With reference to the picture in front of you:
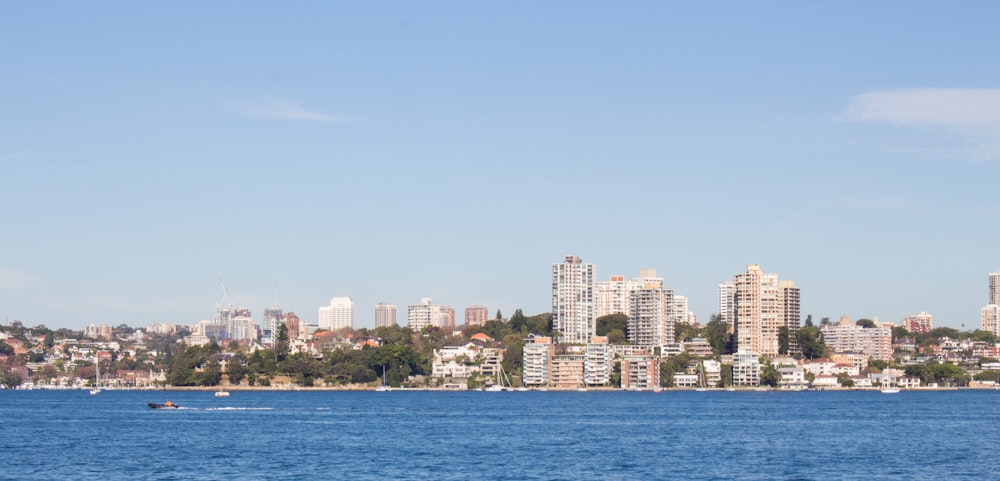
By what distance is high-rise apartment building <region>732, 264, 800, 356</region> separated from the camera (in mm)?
188000

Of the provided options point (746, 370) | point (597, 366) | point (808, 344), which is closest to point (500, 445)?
point (597, 366)

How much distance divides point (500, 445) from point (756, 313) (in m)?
130

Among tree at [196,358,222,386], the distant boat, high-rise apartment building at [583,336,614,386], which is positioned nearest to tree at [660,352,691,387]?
high-rise apartment building at [583,336,614,386]

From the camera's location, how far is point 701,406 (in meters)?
114

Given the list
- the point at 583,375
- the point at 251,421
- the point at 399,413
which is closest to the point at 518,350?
the point at 583,375

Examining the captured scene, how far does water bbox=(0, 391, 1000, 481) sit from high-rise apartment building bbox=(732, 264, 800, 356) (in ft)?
282

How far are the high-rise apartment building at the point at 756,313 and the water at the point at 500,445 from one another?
8610cm

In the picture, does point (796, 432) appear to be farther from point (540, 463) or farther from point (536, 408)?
point (536, 408)

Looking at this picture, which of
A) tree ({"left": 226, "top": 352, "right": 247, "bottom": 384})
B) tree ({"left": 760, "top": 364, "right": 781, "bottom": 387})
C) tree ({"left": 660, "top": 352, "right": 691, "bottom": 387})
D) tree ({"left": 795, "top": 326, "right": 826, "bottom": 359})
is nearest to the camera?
tree ({"left": 760, "top": 364, "right": 781, "bottom": 387})

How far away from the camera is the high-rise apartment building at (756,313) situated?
188 meters

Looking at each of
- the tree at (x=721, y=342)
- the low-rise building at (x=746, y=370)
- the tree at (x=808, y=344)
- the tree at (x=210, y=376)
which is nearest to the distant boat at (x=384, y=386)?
the tree at (x=210, y=376)

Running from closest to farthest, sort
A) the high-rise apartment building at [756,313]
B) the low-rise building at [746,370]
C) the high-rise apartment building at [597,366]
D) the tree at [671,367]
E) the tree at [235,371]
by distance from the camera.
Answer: the high-rise apartment building at [597,366] → the low-rise building at [746,370] → the tree at [671,367] → the tree at [235,371] → the high-rise apartment building at [756,313]

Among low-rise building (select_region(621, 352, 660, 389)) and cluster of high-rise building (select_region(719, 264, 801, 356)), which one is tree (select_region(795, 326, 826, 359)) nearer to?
cluster of high-rise building (select_region(719, 264, 801, 356))

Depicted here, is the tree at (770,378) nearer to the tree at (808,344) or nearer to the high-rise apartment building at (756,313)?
the high-rise apartment building at (756,313)
